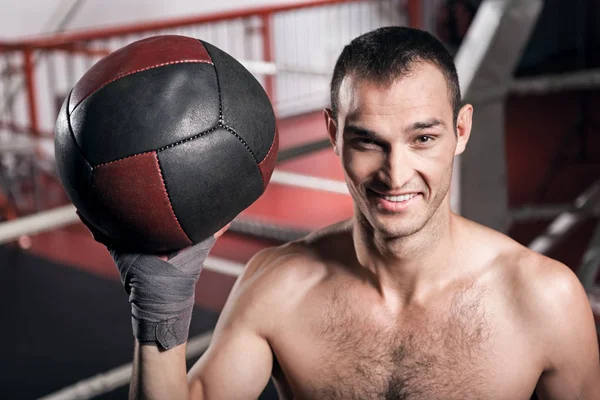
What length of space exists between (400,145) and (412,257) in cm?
26

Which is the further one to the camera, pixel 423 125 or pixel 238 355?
pixel 238 355

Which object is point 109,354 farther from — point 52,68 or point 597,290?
point 52,68

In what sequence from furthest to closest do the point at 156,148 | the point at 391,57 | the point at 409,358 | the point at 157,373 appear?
the point at 409,358, the point at 391,57, the point at 157,373, the point at 156,148

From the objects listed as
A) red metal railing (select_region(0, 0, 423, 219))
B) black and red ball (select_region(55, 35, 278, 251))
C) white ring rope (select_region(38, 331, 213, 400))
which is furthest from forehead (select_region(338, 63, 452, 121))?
red metal railing (select_region(0, 0, 423, 219))

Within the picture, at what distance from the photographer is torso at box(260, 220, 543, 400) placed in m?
1.42

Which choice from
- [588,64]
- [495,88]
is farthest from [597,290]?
[588,64]

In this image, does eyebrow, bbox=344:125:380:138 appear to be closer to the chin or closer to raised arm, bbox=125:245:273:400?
the chin

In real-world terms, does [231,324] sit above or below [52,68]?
above

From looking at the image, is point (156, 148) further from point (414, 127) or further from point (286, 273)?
point (286, 273)

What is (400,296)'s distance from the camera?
1497 mm

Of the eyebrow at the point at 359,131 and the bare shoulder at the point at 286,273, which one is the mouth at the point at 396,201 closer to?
the eyebrow at the point at 359,131

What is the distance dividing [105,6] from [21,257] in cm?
342

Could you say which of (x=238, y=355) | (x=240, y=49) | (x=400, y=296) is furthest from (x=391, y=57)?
→ (x=240, y=49)

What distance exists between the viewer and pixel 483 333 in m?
1.44
